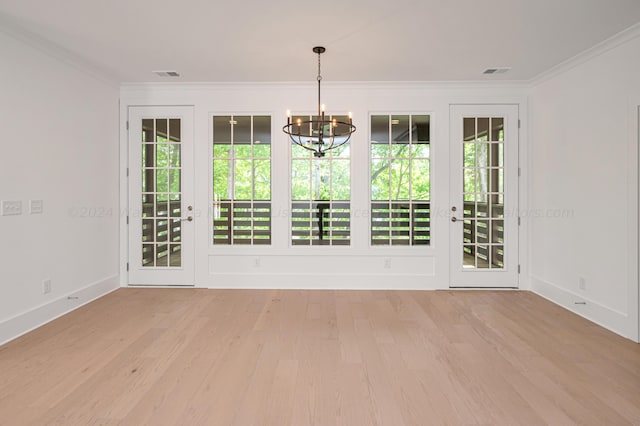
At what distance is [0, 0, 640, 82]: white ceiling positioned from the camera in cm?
298

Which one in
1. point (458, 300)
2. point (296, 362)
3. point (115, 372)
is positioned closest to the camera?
point (115, 372)

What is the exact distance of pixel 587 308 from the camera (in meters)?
3.94

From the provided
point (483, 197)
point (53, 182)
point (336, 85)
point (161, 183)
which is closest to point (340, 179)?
point (336, 85)

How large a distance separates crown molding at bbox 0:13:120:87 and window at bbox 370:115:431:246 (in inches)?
128

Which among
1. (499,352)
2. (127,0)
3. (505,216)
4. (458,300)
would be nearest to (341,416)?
(499,352)

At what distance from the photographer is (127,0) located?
2883mm

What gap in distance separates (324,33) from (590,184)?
9.77 ft

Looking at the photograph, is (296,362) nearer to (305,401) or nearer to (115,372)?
(305,401)

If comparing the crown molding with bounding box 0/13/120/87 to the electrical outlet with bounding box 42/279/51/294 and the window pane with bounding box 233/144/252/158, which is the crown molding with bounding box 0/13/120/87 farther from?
the electrical outlet with bounding box 42/279/51/294

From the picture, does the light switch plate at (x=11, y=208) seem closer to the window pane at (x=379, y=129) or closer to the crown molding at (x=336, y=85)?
the crown molding at (x=336, y=85)

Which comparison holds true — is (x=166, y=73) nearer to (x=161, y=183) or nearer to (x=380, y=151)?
(x=161, y=183)

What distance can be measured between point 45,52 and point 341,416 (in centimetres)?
409

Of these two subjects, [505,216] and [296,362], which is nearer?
[296,362]

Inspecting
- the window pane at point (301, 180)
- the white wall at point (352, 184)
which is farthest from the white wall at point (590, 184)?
the window pane at point (301, 180)
